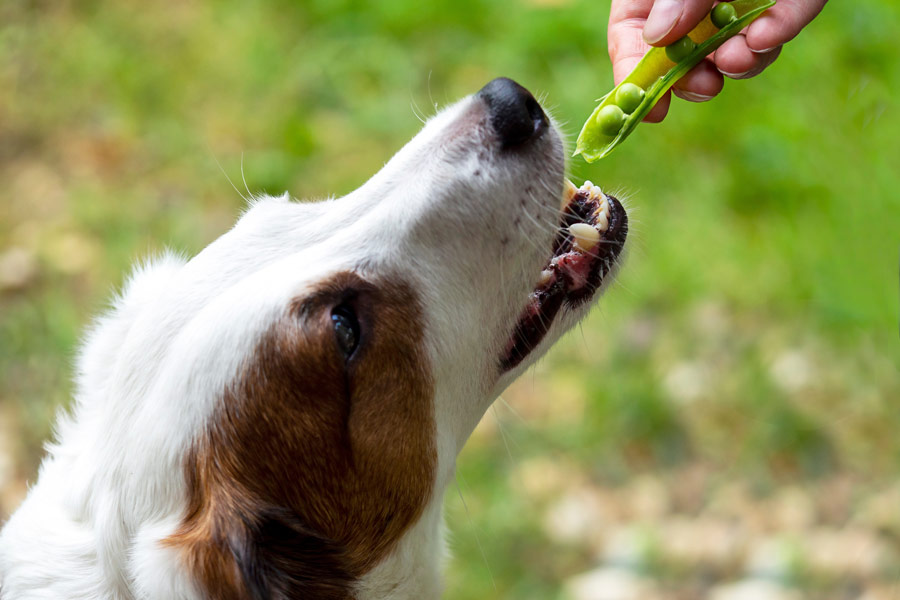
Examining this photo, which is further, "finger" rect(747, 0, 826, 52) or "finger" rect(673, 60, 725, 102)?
"finger" rect(673, 60, 725, 102)

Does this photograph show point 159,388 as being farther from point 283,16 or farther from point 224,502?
point 283,16

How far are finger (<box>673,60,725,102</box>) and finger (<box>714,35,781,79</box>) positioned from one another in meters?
0.05

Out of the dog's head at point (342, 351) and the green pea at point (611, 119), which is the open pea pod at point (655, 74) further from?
the dog's head at point (342, 351)

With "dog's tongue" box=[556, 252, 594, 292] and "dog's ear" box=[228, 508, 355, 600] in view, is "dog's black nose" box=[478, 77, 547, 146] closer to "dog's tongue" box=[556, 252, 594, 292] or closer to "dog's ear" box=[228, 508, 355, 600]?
"dog's tongue" box=[556, 252, 594, 292]

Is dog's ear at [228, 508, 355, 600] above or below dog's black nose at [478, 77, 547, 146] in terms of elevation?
below

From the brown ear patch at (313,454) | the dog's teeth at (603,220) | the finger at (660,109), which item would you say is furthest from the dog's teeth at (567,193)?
the brown ear patch at (313,454)

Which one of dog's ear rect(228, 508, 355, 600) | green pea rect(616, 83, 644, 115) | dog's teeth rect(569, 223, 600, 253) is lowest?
dog's ear rect(228, 508, 355, 600)

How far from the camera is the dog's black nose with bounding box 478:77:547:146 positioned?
102 inches

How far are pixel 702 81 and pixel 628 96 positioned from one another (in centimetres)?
33

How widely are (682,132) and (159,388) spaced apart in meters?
3.85

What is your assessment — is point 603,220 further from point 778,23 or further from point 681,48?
point 778,23

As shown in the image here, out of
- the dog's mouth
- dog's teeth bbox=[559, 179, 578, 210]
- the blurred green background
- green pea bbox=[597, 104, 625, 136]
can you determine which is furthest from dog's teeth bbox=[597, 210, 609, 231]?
the blurred green background

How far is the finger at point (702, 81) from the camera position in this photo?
2.92 meters

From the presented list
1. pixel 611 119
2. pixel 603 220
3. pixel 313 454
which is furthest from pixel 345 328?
pixel 611 119
